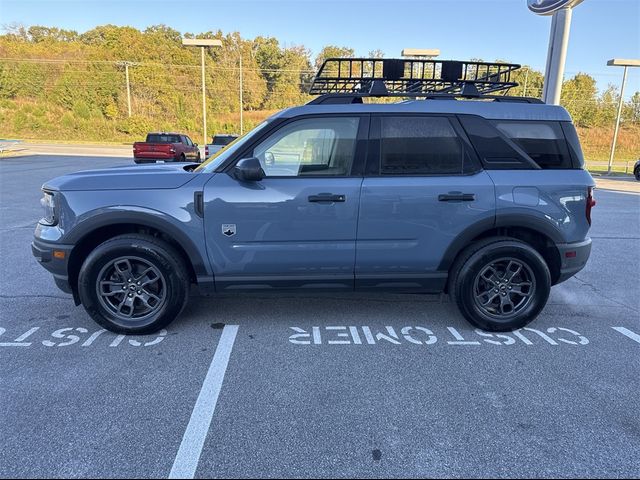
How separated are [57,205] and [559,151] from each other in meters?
4.23

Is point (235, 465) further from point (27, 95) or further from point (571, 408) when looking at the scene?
point (27, 95)

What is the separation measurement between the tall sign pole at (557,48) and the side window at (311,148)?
830cm

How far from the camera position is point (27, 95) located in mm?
52531

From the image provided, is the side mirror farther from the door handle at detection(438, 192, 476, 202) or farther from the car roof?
the door handle at detection(438, 192, 476, 202)

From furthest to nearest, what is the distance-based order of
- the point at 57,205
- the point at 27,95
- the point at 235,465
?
the point at 27,95
the point at 57,205
the point at 235,465

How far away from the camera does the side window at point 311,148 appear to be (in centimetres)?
358

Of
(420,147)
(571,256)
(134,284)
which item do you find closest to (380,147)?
(420,147)

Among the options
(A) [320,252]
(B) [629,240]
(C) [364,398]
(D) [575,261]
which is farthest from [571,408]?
(B) [629,240]

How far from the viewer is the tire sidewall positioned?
3.67 m

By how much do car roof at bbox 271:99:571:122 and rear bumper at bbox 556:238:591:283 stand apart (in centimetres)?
110

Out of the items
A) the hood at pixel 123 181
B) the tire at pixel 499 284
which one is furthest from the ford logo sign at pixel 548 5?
the hood at pixel 123 181

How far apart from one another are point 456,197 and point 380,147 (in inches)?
29.8

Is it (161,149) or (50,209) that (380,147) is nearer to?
(50,209)

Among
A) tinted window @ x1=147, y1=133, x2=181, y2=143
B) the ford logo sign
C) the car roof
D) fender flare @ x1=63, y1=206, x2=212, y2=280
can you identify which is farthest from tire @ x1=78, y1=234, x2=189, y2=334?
tinted window @ x1=147, y1=133, x2=181, y2=143
